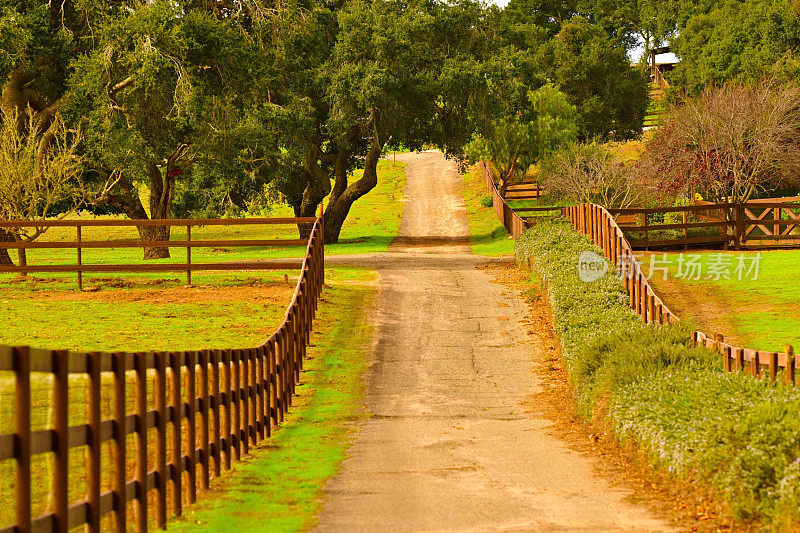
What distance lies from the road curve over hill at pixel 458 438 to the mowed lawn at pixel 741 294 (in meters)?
4.05

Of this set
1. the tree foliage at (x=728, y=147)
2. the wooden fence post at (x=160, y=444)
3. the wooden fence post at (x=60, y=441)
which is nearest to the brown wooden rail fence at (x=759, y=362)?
the wooden fence post at (x=160, y=444)

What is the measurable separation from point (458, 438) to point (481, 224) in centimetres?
4250

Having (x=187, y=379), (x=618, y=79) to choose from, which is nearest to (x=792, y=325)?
(x=187, y=379)

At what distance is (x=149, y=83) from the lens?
1203 inches

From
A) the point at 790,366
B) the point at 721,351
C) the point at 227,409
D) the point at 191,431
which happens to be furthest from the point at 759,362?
the point at 191,431

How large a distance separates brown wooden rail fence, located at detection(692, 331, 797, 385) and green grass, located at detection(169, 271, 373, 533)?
14.9 feet

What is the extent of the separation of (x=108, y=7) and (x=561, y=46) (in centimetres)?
4727

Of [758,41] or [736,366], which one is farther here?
[758,41]

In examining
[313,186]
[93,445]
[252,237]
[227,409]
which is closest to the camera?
[93,445]

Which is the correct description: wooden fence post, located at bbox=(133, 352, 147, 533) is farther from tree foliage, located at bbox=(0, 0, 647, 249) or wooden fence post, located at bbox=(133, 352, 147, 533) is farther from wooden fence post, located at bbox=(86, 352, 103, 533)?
tree foliage, located at bbox=(0, 0, 647, 249)

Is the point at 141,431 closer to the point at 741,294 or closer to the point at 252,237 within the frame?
the point at 741,294

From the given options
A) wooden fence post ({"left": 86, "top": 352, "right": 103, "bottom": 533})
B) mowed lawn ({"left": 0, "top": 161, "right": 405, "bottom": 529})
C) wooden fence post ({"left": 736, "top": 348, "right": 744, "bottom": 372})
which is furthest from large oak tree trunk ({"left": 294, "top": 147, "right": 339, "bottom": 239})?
wooden fence post ({"left": 86, "top": 352, "right": 103, "bottom": 533})

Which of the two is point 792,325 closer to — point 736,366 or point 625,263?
point 625,263

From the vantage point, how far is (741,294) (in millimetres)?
24578
